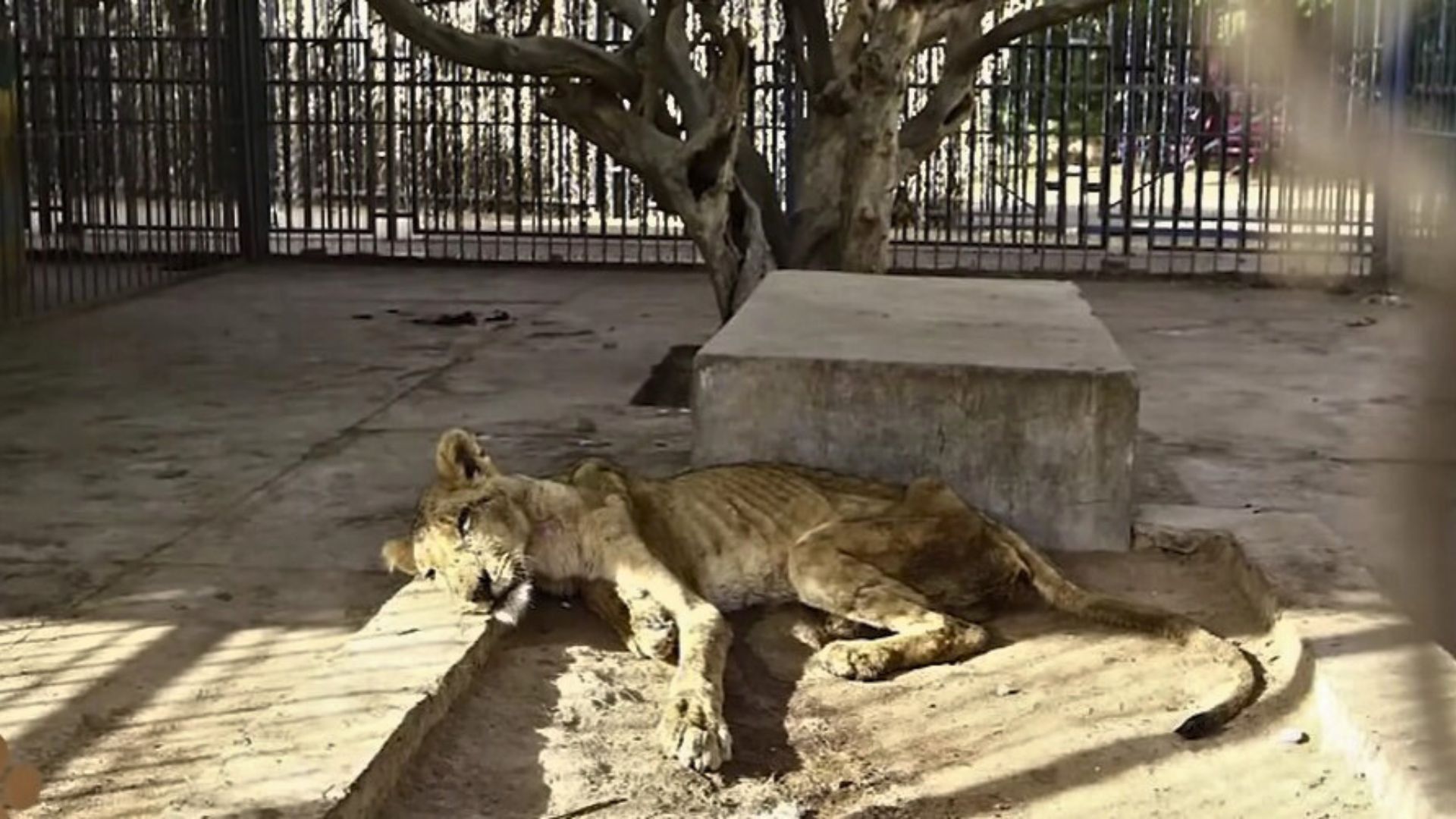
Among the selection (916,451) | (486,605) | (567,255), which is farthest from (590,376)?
(567,255)

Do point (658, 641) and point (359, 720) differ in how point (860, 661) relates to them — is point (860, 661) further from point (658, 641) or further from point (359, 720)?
point (359, 720)

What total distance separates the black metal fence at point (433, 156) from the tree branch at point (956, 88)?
111 inches

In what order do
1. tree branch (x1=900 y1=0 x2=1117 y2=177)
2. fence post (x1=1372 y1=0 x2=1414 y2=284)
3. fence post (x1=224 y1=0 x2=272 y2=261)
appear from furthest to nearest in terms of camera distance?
fence post (x1=224 y1=0 x2=272 y2=261)
tree branch (x1=900 y1=0 x2=1117 y2=177)
fence post (x1=1372 y1=0 x2=1414 y2=284)

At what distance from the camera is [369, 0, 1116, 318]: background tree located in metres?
8.55

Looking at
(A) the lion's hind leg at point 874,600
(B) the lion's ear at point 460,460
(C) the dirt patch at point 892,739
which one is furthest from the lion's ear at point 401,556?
(A) the lion's hind leg at point 874,600

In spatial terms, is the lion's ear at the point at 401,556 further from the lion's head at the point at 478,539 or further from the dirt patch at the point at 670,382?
the dirt patch at the point at 670,382

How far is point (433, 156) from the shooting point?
14875 millimetres

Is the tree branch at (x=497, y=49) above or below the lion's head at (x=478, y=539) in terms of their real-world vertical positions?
above

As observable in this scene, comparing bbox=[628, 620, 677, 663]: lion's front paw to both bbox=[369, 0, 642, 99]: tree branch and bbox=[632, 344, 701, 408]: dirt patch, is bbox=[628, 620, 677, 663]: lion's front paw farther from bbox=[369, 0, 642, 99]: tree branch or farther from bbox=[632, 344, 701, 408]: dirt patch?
bbox=[369, 0, 642, 99]: tree branch

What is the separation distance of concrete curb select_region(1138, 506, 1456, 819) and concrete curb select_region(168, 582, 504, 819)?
6.44 ft

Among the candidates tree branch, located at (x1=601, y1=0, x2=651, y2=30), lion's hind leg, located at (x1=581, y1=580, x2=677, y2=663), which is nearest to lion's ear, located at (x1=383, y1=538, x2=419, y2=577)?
lion's hind leg, located at (x1=581, y1=580, x2=677, y2=663)

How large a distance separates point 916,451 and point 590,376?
398cm

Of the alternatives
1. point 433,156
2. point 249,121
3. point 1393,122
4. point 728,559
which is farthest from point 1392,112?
point 249,121

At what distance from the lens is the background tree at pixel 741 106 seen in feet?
28.1
